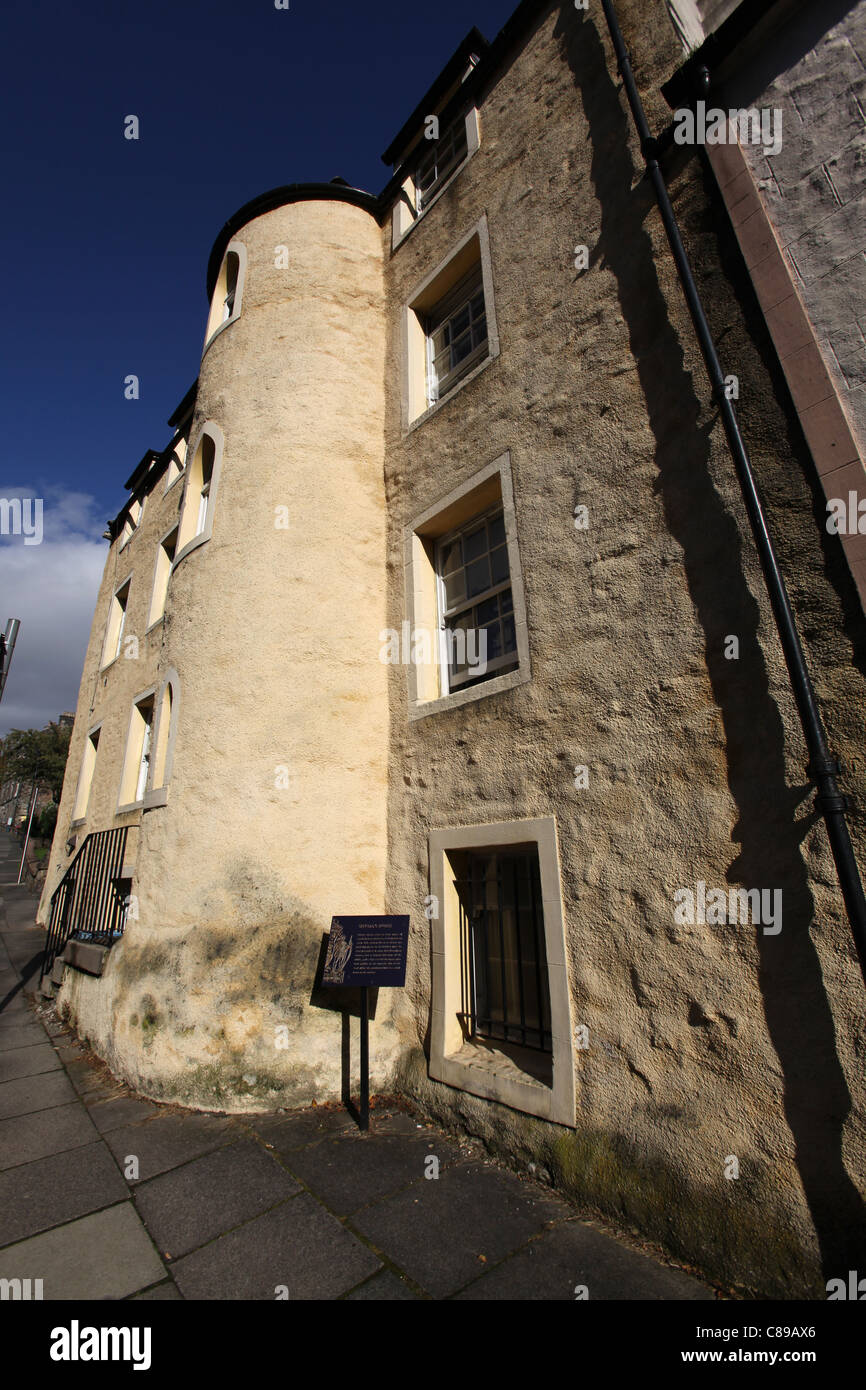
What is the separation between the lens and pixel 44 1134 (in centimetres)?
453

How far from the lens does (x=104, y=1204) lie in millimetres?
3613

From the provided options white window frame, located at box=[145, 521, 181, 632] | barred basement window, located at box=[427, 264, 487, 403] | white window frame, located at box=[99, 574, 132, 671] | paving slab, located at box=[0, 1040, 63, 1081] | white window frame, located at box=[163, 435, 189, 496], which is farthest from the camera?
white window frame, located at box=[99, 574, 132, 671]

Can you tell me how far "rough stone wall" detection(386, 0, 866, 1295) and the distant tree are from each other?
3162 centimetres

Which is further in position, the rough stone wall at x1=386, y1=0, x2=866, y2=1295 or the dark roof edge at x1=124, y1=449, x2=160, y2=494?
the dark roof edge at x1=124, y1=449, x2=160, y2=494

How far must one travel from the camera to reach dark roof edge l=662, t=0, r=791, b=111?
144 inches

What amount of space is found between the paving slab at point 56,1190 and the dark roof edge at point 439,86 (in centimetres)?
1120

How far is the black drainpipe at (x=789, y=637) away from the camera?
8.33ft

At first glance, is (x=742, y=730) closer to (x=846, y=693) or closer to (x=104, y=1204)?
(x=846, y=693)

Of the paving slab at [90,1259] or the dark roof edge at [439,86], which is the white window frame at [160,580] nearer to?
the dark roof edge at [439,86]

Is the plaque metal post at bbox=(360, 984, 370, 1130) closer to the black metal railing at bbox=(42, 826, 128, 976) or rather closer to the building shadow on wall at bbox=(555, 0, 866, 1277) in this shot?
the building shadow on wall at bbox=(555, 0, 866, 1277)

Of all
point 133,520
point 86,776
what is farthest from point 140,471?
point 86,776

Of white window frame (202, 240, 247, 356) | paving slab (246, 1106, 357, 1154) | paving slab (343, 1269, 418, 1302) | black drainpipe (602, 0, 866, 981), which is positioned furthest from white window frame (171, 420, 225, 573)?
paving slab (343, 1269, 418, 1302)
